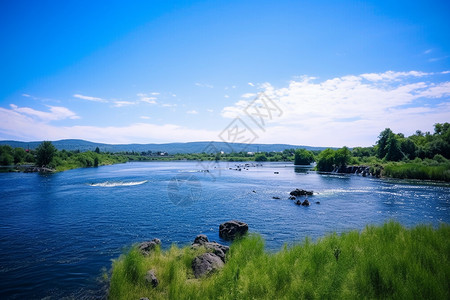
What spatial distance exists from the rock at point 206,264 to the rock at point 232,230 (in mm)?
7214

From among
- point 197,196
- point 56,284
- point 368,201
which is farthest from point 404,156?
A: point 56,284

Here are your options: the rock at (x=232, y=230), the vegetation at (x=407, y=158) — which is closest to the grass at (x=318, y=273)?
the rock at (x=232, y=230)

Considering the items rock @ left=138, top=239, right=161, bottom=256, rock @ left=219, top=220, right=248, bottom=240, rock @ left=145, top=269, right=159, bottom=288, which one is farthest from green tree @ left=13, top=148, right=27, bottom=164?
rock @ left=145, top=269, right=159, bottom=288

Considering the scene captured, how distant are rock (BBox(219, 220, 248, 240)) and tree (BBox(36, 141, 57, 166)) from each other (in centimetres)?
10204

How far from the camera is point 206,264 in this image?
13.5m

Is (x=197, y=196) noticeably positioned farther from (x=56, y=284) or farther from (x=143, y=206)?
(x=56, y=284)

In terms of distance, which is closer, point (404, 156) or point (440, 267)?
point (440, 267)

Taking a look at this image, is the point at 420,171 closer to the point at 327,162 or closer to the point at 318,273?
the point at 327,162

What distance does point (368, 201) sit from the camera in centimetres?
4044

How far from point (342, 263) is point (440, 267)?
140 inches

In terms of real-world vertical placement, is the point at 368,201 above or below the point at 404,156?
below

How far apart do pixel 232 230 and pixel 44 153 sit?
104 m

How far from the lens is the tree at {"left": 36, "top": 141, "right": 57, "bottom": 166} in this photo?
95.9 m

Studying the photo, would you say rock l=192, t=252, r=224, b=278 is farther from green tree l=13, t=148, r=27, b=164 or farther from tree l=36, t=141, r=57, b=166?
green tree l=13, t=148, r=27, b=164
